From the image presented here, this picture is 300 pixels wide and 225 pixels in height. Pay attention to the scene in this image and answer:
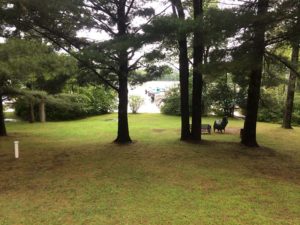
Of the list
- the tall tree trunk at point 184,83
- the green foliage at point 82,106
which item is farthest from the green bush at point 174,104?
the tall tree trunk at point 184,83

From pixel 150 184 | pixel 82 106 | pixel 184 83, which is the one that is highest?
pixel 184 83

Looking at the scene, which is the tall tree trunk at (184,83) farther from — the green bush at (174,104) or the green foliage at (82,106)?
the green bush at (174,104)

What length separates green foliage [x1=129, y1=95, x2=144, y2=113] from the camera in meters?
23.8

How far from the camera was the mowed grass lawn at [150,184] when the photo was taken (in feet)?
14.9

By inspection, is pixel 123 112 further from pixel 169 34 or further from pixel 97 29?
pixel 169 34

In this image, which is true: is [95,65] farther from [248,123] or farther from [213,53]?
[248,123]

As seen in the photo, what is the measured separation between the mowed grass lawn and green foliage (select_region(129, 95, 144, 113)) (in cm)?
1315

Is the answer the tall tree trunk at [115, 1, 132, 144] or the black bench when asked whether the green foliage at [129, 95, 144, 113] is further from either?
the tall tree trunk at [115, 1, 132, 144]

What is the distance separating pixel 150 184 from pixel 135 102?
18.0m

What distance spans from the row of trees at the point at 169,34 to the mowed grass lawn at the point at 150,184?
6.29 ft

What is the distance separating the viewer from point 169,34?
787 cm

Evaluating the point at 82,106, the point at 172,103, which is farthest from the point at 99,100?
the point at 172,103

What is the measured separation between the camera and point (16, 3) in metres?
7.64

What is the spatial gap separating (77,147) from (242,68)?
5977 millimetres
